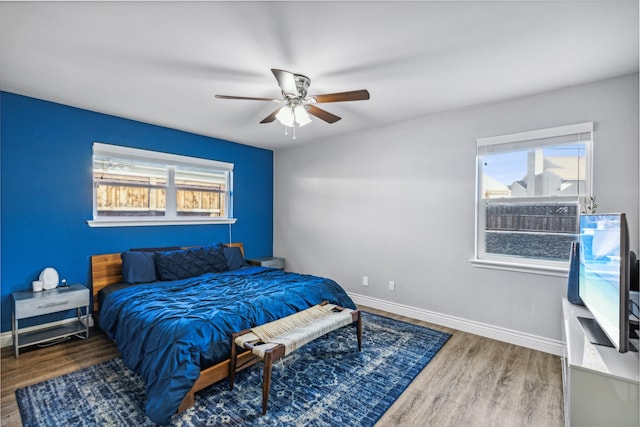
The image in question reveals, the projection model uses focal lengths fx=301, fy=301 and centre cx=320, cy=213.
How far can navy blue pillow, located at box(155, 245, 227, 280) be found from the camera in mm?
3498

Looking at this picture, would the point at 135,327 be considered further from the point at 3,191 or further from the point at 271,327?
the point at 3,191

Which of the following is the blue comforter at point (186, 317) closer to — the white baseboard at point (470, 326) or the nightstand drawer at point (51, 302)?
the nightstand drawer at point (51, 302)

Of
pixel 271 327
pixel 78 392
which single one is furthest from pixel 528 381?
pixel 78 392

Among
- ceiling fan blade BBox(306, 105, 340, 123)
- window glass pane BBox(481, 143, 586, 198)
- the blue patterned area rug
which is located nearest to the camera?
the blue patterned area rug

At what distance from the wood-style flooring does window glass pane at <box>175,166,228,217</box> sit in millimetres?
1889

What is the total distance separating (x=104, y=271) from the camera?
3.44 meters

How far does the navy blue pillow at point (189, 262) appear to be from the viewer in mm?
3498

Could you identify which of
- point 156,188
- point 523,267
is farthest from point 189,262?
point 523,267

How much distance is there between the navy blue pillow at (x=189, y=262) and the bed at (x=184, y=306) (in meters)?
0.01

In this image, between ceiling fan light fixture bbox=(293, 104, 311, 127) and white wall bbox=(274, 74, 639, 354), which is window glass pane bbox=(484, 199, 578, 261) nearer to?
white wall bbox=(274, 74, 639, 354)

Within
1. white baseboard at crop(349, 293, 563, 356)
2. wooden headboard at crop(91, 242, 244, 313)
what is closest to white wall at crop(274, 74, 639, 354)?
white baseboard at crop(349, 293, 563, 356)

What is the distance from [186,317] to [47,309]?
1.65 meters

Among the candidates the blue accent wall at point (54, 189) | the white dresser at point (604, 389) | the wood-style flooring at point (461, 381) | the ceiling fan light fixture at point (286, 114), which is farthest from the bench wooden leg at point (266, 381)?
the blue accent wall at point (54, 189)

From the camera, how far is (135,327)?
2.34 metres
